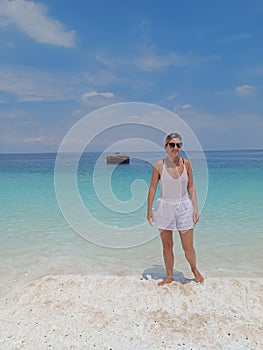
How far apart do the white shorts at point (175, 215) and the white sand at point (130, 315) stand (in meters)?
0.86

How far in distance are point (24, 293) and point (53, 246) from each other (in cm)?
275

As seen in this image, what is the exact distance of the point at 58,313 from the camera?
11.4 feet

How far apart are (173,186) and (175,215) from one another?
0.39m

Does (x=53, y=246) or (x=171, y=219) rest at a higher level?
(x=171, y=219)

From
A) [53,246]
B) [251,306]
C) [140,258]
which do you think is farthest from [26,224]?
[251,306]

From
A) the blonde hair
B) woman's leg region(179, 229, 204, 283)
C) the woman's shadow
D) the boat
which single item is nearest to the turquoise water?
the woman's shadow

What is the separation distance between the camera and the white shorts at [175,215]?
382 cm

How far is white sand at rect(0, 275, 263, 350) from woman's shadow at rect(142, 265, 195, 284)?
256mm

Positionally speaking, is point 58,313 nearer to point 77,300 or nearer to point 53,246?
point 77,300

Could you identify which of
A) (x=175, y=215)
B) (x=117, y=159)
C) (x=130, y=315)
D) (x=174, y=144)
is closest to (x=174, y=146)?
(x=174, y=144)

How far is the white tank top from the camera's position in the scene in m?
3.75

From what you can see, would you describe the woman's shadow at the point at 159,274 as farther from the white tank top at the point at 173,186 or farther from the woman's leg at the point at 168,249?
the white tank top at the point at 173,186

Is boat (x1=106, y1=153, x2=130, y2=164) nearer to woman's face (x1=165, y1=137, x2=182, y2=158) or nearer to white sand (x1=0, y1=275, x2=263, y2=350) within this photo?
white sand (x1=0, y1=275, x2=263, y2=350)

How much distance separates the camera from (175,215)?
3.85 meters
